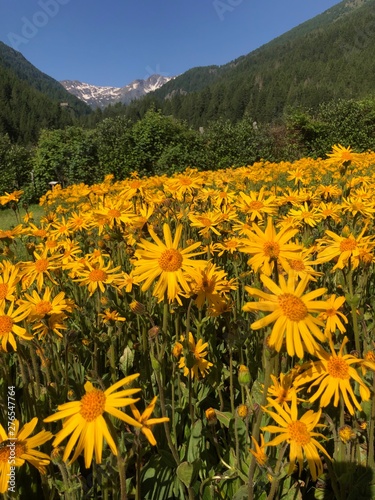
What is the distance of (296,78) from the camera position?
95.5 m

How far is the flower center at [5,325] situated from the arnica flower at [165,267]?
18.7 inches

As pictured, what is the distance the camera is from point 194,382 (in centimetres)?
193

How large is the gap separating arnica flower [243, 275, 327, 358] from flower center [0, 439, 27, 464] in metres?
0.69

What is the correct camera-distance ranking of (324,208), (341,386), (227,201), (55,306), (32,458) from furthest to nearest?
→ (227,201)
(324,208)
(55,306)
(341,386)
(32,458)

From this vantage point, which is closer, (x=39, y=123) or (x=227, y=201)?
(x=227, y=201)

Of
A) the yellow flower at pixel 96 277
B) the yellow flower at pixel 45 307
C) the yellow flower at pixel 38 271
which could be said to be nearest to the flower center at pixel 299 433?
the yellow flower at pixel 45 307

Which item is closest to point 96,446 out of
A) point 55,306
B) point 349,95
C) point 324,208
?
point 55,306

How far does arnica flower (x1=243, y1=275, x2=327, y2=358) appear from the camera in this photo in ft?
3.24

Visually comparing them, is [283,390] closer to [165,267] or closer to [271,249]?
[271,249]

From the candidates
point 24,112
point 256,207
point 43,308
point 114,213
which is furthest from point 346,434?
point 24,112

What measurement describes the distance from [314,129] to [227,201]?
1904 centimetres

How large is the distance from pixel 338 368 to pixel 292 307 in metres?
0.27

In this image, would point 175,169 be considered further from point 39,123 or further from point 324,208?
point 39,123

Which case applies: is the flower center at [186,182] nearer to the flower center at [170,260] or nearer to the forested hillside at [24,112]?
the flower center at [170,260]
